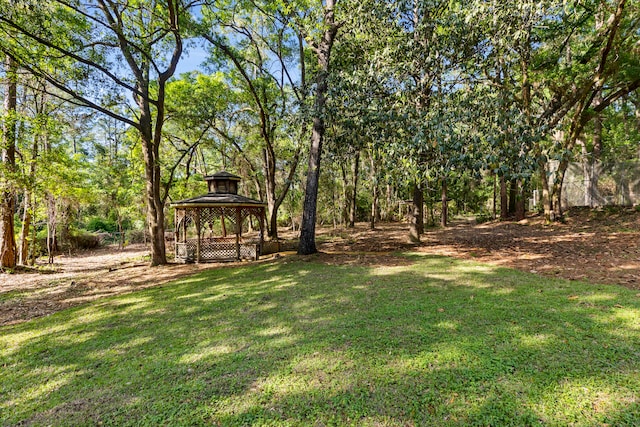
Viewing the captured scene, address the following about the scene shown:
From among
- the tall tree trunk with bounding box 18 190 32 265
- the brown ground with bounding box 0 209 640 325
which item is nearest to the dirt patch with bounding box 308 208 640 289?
the brown ground with bounding box 0 209 640 325

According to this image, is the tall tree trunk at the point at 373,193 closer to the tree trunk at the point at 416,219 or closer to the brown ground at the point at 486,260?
the tree trunk at the point at 416,219

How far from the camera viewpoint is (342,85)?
7.08m

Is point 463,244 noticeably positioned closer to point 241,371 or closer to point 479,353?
point 479,353

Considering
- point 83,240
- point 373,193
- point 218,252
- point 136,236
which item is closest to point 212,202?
point 218,252

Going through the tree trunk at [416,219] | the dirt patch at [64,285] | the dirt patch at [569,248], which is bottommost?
the dirt patch at [64,285]

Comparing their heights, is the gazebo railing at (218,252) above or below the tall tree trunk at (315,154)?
below

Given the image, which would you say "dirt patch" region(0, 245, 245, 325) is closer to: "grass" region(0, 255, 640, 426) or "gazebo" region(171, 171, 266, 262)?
"gazebo" region(171, 171, 266, 262)

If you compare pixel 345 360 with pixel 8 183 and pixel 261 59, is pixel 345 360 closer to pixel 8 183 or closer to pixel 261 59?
pixel 8 183

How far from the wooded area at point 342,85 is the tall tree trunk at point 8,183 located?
4 cm

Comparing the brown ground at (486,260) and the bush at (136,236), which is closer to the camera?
the brown ground at (486,260)

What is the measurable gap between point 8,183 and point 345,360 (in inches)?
450

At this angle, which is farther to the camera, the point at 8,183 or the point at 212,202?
the point at 212,202

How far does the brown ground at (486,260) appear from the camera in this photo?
578 centimetres

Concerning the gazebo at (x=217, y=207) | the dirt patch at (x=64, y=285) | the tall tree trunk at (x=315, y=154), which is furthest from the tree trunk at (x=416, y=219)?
the dirt patch at (x=64, y=285)
